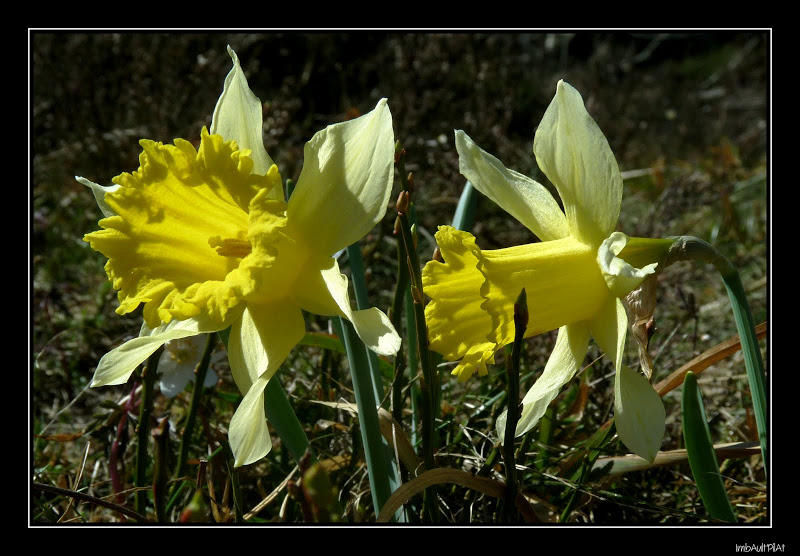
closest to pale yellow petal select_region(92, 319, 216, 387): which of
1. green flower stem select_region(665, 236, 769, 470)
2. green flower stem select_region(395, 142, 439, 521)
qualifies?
green flower stem select_region(395, 142, 439, 521)

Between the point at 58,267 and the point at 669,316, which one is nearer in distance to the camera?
the point at 669,316

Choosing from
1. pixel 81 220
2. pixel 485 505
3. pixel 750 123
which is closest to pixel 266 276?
pixel 485 505

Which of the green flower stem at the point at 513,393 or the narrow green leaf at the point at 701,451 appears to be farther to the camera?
the narrow green leaf at the point at 701,451

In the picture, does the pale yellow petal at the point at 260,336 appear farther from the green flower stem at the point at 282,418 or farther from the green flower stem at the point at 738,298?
the green flower stem at the point at 738,298

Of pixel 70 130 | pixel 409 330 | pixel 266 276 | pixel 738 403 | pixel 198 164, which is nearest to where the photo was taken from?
pixel 266 276

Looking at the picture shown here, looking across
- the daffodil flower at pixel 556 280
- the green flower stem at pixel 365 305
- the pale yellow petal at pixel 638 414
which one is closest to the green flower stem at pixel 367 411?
the green flower stem at pixel 365 305

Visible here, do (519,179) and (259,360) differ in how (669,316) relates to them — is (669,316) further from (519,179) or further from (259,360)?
(259,360)
